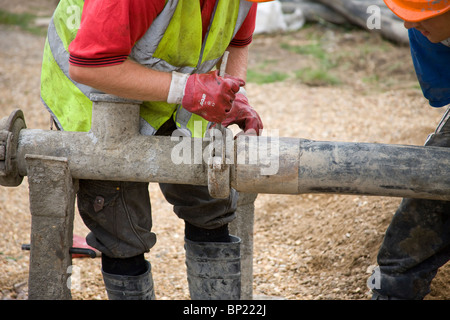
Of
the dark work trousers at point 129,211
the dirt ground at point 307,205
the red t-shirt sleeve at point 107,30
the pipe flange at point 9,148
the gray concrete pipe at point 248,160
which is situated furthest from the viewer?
the dirt ground at point 307,205

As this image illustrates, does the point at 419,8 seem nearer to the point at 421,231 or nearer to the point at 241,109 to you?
the point at 241,109

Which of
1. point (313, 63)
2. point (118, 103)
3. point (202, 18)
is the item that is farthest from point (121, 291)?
point (313, 63)

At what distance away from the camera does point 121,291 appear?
2.39 meters

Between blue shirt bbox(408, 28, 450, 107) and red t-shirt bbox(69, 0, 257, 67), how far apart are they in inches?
49.3

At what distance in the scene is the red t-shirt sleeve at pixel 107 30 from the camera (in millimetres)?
1794

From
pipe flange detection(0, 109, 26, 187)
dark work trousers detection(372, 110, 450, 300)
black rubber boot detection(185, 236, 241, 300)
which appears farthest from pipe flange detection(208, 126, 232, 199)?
dark work trousers detection(372, 110, 450, 300)

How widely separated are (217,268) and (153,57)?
39.9 inches

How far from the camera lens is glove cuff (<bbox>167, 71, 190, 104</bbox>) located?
1.99 metres

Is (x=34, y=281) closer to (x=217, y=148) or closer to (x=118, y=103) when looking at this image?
(x=118, y=103)

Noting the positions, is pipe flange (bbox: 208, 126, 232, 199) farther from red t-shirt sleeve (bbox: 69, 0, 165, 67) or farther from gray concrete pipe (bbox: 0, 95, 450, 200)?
red t-shirt sleeve (bbox: 69, 0, 165, 67)

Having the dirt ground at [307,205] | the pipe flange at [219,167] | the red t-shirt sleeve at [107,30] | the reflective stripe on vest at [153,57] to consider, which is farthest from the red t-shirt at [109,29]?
the dirt ground at [307,205]

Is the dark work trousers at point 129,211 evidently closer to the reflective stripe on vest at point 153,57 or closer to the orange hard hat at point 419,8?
the reflective stripe on vest at point 153,57

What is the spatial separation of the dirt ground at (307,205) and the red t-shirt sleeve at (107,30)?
70.6 inches

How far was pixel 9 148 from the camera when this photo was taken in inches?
82.9
